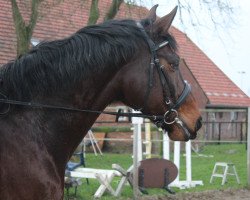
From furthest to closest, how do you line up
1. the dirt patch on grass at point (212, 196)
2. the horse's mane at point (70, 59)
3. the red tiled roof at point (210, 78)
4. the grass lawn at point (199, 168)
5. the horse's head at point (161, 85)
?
1. the red tiled roof at point (210, 78)
2. the grass lawn at point (199, 168)
3. the dirt patch on grass at point (212, 196)
4. the horse's head at point (161, 85)
5. the horse's mane at point (70, 59)

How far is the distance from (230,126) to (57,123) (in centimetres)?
2668

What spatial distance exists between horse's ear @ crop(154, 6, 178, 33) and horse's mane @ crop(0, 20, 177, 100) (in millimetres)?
153

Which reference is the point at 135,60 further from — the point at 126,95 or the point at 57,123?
the point at 57,123

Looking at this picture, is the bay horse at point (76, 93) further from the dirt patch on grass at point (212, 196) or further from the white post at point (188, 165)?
the white post at point (188, 165)

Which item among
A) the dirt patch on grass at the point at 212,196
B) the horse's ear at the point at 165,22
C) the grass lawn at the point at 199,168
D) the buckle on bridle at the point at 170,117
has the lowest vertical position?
the grass lawn at the point at 199,168

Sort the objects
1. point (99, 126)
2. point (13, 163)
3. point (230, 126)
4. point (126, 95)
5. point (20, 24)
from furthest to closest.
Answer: point (230, 126) < point (99, 126) < point (20, 24) < point (126, 95) < point (13, 163)

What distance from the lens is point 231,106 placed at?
26.4 m

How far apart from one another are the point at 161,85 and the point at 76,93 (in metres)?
0.59

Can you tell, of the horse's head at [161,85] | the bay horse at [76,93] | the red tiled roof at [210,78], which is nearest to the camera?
the bay horse at [76,93]

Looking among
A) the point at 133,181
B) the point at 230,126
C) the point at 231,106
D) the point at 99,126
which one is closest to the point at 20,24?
the point at 133,181

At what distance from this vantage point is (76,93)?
3.19 metres

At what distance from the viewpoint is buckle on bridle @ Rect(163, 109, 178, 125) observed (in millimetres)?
3352

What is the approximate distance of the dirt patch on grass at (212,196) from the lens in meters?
9.07

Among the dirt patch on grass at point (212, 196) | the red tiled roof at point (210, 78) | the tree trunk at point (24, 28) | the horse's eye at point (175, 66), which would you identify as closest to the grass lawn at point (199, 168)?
the dirt patch on grass at point (212, 196)
